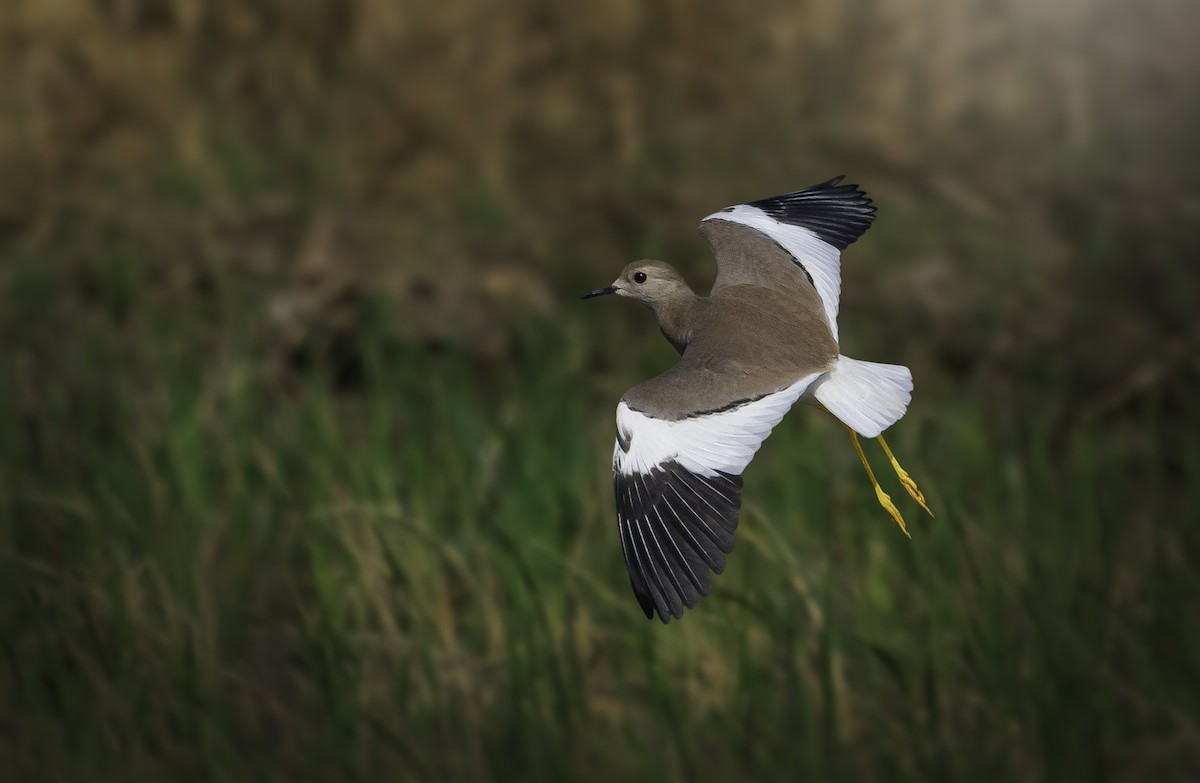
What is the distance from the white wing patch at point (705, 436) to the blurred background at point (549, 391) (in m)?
1.54

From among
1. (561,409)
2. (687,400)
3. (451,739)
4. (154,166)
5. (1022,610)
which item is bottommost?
(451,739)

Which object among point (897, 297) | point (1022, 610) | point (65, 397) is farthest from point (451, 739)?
point (897, 297)

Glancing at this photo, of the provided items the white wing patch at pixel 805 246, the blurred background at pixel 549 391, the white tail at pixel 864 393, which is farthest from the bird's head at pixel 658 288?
the blurred background at pixel 549 391

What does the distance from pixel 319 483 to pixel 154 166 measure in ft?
12.2

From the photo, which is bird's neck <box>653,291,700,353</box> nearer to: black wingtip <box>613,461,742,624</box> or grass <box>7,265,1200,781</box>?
black wingtip <box>613,461,742,624</box>

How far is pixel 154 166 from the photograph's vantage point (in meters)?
8.66

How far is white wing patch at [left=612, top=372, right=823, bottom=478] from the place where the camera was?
226 centimetres

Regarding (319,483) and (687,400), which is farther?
(319,483)

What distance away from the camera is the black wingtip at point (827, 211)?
128 inches

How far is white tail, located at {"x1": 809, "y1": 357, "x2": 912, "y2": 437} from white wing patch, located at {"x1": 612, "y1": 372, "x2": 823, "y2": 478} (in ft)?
0.12

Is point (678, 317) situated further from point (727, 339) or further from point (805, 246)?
point (805, 246)

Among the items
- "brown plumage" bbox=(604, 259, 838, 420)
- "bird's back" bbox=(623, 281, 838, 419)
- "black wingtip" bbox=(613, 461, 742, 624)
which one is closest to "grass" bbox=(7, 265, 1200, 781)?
"brown plumage" bbox=(604, 259, 838, 420)

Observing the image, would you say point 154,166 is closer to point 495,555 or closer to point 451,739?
point 495,555

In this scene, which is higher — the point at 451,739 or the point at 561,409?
the point at 561,409
